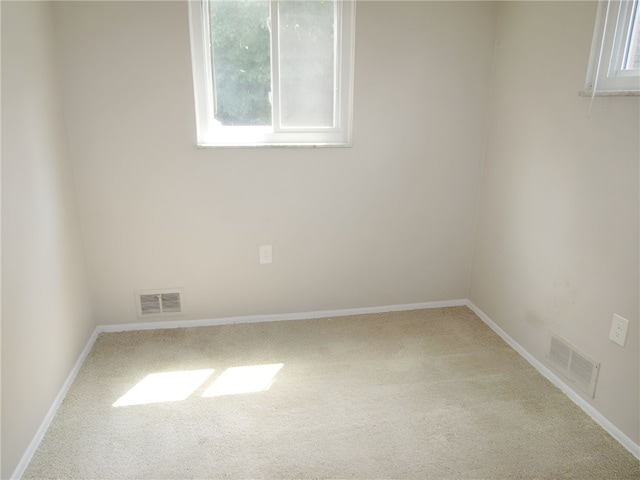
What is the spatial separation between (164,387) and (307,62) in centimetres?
181

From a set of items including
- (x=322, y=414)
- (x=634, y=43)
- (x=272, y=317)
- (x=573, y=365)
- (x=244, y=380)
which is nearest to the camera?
(x=634, y=43)

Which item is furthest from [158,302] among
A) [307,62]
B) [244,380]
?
[307,62]

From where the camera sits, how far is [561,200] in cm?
199

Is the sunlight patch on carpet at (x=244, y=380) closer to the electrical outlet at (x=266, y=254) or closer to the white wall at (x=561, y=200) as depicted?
the electrical outlet at (x=266, y=254)

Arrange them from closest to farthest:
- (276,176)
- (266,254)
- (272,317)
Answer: (276,176)
(266,254)
(272,317)

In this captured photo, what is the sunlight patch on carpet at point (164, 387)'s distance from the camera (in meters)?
1.94

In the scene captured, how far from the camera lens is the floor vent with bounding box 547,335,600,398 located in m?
1.87

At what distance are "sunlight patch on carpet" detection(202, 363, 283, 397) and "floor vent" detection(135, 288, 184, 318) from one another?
0.60m

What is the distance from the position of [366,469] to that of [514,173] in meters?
1.66

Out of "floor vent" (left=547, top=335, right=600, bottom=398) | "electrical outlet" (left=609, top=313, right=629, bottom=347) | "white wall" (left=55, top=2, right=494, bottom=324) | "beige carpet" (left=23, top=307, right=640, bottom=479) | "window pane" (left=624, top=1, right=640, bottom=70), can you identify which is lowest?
"beige carpet" (left=23, top=307, right=640, bottom=479)

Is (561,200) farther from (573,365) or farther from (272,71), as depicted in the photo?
(272,71)

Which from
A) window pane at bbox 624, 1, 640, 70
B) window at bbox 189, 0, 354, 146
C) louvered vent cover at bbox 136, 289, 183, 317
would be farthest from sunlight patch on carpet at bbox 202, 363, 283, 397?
window pane at bbox 624, 1, 640, 70

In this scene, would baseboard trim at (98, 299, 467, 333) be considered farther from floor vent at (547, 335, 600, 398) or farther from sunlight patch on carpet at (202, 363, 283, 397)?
floor vent at (547, 335, 600, 398)

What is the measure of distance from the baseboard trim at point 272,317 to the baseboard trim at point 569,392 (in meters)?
0.34
